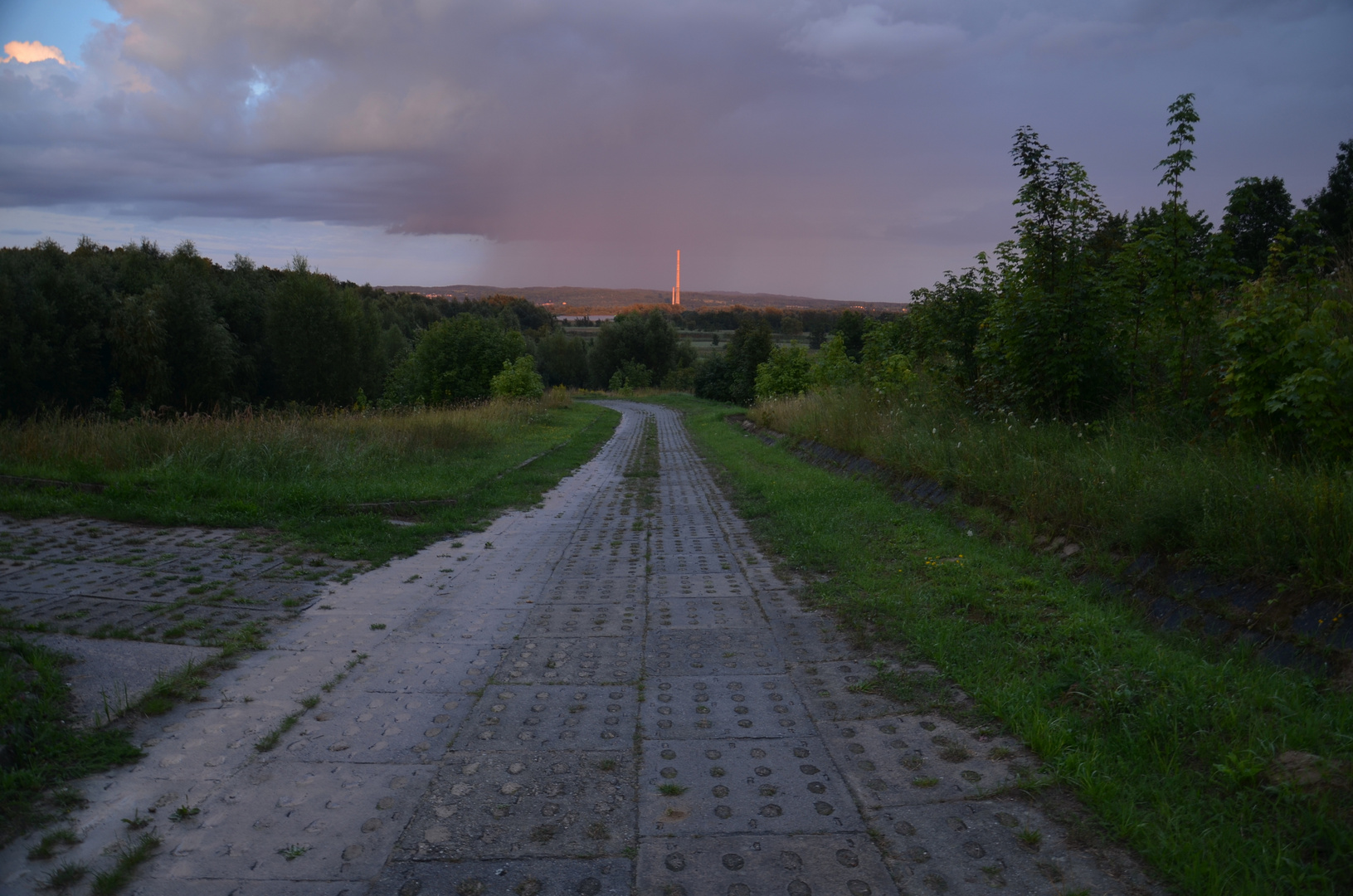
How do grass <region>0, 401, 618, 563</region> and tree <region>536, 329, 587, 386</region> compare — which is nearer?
grass <region>0, 401, 618, 563</region>

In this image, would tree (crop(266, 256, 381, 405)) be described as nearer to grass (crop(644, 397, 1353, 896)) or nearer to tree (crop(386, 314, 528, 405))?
tree (crop(386, 314, 528, 405))

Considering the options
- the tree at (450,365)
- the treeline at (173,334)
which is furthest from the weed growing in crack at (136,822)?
the tree at (450,365)

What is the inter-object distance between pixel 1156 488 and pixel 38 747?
24.0ft

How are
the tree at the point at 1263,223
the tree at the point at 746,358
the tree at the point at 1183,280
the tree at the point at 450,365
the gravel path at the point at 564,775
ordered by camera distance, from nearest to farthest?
1. the gravel path at the point at 564,775
2. the tree at the point at 1183,280
3. the tree at the point at 1263,223
4. the tree at the point at 450,365
5. the tree at the point at 746,358

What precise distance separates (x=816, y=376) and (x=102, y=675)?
26.8m

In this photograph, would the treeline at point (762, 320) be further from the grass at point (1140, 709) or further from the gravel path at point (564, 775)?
the gravel path at point (564, 775)

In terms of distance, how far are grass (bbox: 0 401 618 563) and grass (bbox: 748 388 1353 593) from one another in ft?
22.0

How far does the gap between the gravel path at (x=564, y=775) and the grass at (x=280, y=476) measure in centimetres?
358

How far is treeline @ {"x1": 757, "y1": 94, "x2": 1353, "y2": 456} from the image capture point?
20.1 feet

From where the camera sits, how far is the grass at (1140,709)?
8.96ft

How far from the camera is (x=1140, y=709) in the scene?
3732mm

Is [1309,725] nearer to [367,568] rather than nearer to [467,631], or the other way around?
[467,631]

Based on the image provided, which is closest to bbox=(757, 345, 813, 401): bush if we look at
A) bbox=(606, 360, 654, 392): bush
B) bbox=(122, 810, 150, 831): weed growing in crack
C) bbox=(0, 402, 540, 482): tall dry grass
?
bbox=(0, 402, 540, 482): tall dry grass

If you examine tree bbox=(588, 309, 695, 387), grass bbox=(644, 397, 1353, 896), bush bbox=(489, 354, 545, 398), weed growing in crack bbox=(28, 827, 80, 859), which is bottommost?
weed growing in crack bbox=(28, 827, 80, 859)
